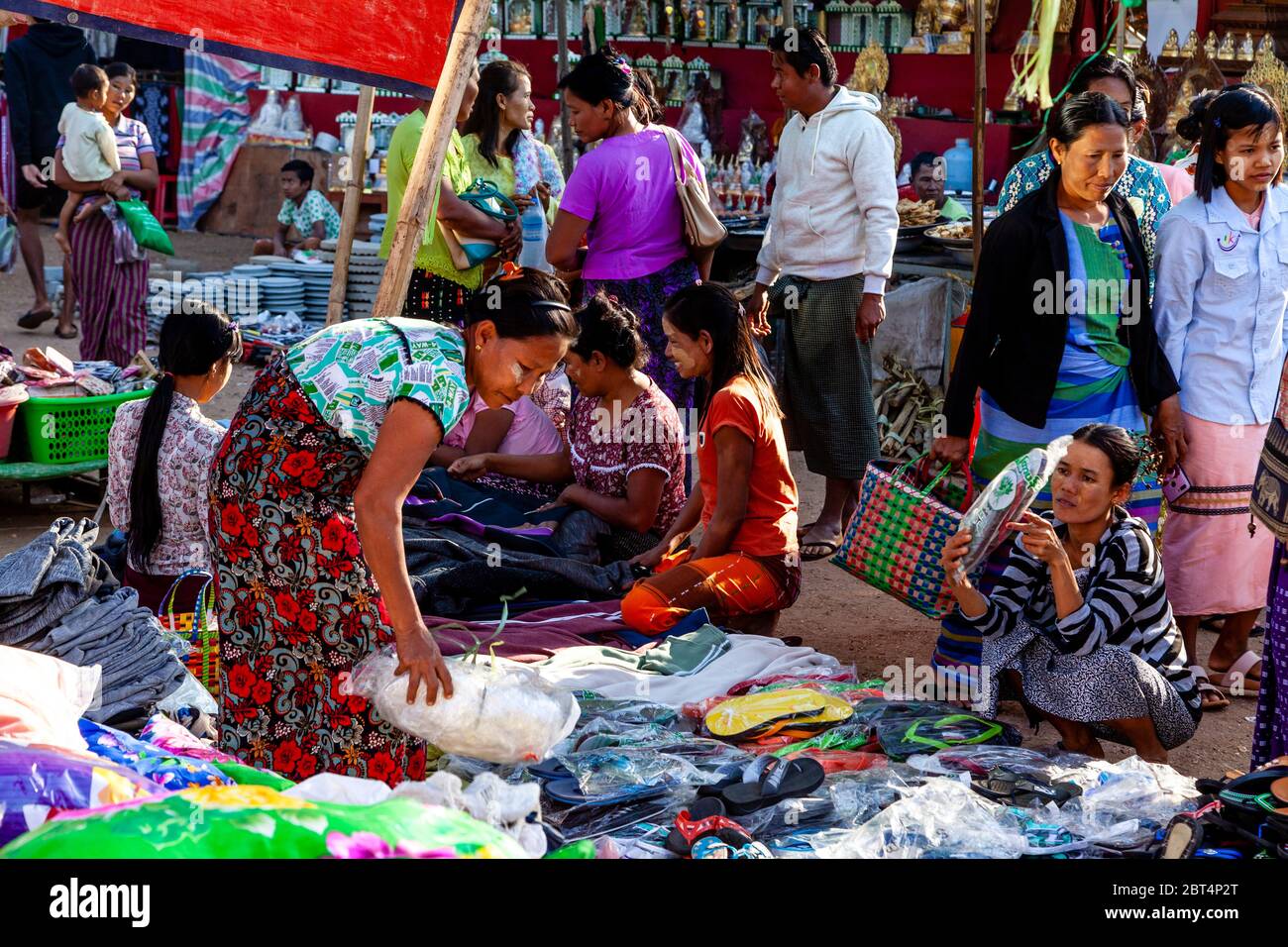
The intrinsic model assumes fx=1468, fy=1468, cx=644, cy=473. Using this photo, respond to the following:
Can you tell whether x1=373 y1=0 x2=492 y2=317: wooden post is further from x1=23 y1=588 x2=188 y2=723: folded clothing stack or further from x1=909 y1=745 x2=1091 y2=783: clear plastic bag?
x1=909 y1=745 x2=1091 y2=783: clear plastic bag

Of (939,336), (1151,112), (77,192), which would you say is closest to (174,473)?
(939,336)

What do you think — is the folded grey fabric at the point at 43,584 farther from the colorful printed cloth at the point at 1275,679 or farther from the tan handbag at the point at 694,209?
the colorful printed cloth at the point at 1275,679

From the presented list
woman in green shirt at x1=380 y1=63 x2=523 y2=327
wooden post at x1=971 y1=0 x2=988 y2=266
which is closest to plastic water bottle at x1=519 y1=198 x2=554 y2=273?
woman in green shirt at x1=380 y1=63 x2=523 y2=327

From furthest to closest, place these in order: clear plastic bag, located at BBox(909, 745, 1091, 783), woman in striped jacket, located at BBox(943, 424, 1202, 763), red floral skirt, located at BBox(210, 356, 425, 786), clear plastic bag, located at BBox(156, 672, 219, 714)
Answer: woman in striped jacket, located at BBox(943, 424, 1202, 763), clear plastic bag, located at BBox(156, 672, 219, 714), clear plastic bag, located at BBox(909, 745, 1091, 783), red floral skirt, located at BBox(210, 356, 425, 786)

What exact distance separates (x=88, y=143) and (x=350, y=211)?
158 inches

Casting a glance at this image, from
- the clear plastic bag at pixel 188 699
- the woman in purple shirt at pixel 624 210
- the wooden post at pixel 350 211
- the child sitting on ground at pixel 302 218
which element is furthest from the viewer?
the child sitting on ground at pixel 302 218

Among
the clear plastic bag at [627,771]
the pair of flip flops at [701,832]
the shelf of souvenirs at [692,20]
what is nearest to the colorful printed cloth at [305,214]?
the shelf of souvenirs at [692,20]

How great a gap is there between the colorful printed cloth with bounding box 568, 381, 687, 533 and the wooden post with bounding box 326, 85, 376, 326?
91 cm

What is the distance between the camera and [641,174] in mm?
5652

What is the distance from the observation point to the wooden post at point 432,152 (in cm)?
372

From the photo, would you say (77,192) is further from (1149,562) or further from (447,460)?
(1149,562)

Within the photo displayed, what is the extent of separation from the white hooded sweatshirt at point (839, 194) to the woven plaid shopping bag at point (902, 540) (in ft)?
5.11

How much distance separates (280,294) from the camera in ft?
33.5

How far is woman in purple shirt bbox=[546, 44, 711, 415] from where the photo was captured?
18.6 feet
